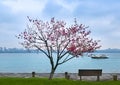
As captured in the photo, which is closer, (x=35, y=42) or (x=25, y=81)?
(x=25, y=81)

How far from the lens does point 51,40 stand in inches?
1135

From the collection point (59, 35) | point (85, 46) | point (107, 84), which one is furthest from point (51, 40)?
point (107, 84)

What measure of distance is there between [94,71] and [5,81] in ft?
35.1

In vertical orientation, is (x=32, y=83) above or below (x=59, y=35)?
below

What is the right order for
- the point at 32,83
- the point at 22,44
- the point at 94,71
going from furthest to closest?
the point at 94,71, the point at 22,44, the point at 32,83

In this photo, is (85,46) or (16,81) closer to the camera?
(16,81)

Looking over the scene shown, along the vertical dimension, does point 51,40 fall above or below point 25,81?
above

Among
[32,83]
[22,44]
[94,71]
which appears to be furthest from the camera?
[94,71]

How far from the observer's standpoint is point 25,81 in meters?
23.3

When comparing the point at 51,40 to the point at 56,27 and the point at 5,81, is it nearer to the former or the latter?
the point at 56,27

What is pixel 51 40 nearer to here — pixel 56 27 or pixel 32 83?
pixel 56 27

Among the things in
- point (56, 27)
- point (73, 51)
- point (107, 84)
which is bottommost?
point (107, 84)

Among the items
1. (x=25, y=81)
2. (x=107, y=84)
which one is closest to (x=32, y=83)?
(x=25, y=81)

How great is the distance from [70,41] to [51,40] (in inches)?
61.8
